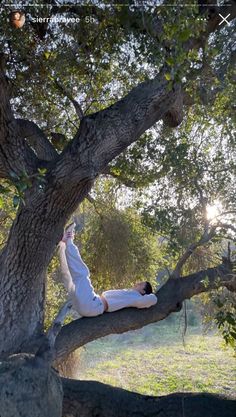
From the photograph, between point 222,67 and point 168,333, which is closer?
point 222,67

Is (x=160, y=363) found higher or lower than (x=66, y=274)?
higher

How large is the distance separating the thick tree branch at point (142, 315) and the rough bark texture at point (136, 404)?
62 centimetres

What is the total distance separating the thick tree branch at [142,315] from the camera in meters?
4.34

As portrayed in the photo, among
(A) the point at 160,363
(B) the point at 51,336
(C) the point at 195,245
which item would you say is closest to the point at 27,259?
(B) the point at 51,336

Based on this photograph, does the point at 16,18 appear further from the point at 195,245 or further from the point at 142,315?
the point at 142,315

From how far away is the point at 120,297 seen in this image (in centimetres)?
467

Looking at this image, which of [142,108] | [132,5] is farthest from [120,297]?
[132,5]

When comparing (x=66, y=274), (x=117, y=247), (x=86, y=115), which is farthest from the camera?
(x=117, y=247)

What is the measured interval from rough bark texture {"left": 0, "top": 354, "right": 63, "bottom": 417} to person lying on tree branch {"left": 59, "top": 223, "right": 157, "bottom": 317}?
156cm

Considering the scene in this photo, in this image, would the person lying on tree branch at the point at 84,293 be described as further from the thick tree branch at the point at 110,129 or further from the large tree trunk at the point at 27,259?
the thick tree branch at the point at 110,129

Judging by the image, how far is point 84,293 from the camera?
4461 millimetres

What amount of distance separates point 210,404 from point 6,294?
1651 mm

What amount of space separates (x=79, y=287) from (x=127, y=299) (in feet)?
1.56

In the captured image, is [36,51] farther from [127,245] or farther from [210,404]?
[210,404]
